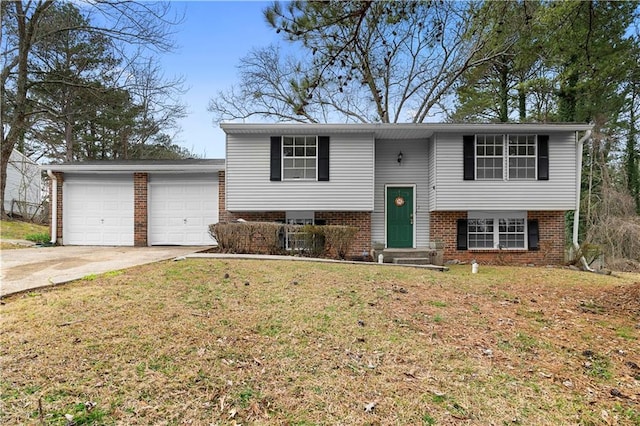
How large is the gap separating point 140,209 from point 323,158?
620 cm

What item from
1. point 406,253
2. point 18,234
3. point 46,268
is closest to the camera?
point 46,268

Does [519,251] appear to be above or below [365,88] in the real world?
below

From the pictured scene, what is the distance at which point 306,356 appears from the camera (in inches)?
124

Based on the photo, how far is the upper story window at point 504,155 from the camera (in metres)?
10.8

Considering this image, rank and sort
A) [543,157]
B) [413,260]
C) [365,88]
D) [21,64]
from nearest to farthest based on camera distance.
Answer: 1. [413,260]
2. [543,157]
3. [21,64]
4. [365,88]

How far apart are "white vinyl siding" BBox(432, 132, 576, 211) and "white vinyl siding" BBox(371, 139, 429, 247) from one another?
0.82 meters

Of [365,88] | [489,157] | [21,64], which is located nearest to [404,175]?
[489,157]

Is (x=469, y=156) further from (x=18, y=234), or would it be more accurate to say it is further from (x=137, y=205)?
(x=18, y=234)

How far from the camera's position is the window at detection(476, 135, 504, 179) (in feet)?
35.6

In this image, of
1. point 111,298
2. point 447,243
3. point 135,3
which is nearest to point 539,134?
point 447,243

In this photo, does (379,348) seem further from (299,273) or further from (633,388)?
(299,273)

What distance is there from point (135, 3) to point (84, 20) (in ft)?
17.4

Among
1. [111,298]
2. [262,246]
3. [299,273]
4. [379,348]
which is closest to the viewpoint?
[379,348]

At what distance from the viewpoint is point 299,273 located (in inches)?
251
